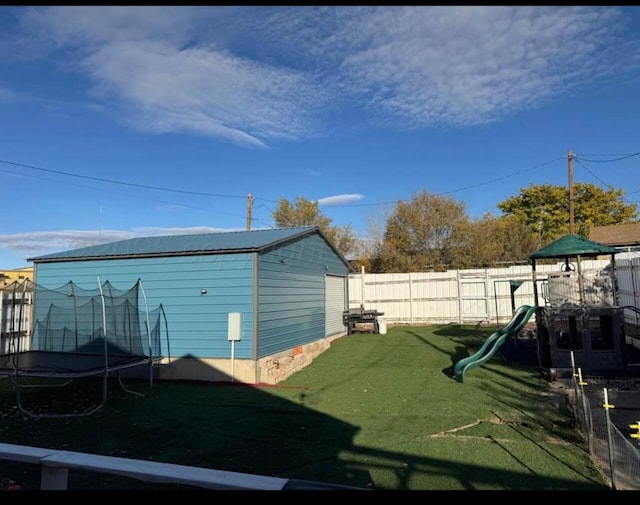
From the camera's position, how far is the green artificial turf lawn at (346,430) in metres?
4.41

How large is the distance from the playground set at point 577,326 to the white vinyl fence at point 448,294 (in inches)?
303

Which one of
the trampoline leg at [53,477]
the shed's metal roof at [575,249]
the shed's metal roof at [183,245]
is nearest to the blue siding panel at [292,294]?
the shed's metal roof at [183,245]

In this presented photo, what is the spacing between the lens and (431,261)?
84.6 ft

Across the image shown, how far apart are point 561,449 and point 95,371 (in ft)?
22.8

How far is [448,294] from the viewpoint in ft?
62.8

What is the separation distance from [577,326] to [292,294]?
A: 6.75m

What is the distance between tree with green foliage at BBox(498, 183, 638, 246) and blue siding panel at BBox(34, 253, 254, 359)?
96.1ft

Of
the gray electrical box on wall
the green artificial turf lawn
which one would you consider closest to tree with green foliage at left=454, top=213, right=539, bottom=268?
the green artificial turf lawn

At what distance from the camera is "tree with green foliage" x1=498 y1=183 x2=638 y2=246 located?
3431 centimetres

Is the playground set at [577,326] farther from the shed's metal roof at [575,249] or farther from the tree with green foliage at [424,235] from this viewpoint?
the tree with green foliage at [424,235]

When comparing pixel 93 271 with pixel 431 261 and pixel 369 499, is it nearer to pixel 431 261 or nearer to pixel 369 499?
pixel 369 499

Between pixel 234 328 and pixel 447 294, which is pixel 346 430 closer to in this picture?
pixel 234 328

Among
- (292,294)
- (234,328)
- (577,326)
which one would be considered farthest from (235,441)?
(577,326)

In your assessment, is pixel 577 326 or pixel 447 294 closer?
pixel 577 326
